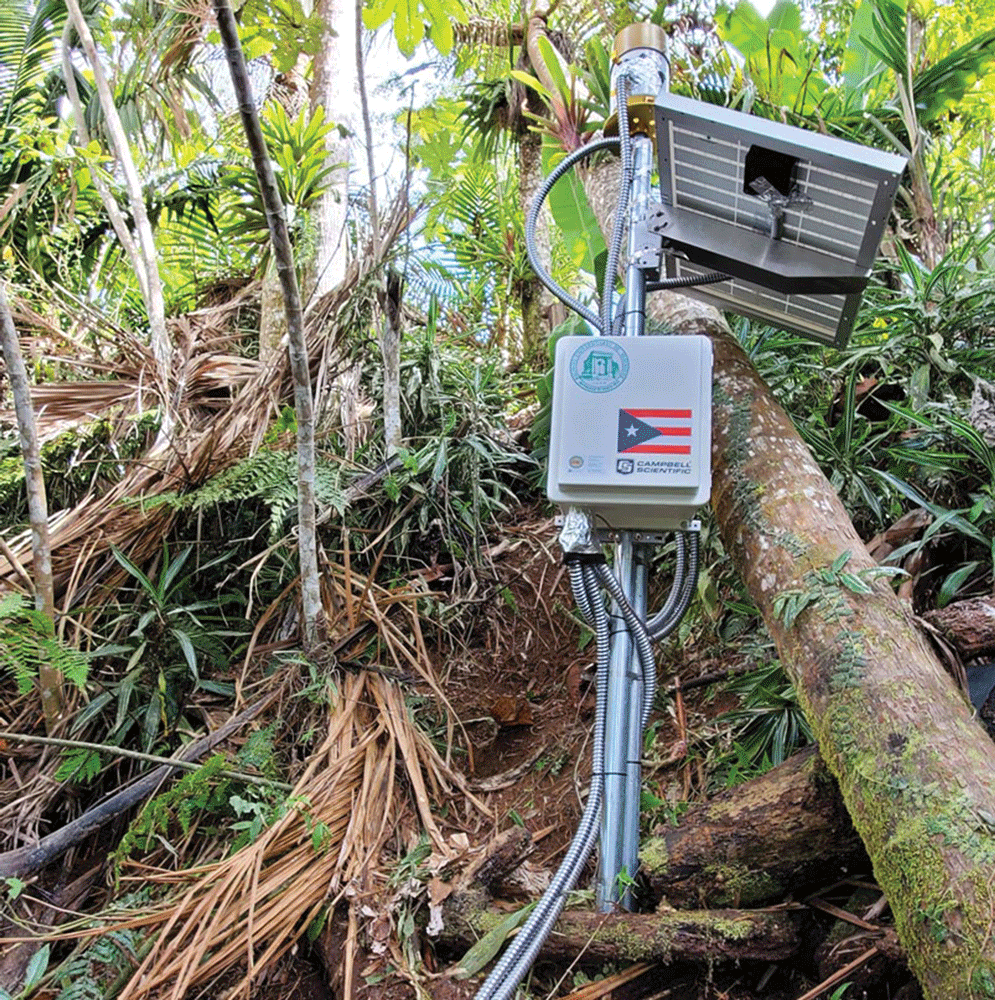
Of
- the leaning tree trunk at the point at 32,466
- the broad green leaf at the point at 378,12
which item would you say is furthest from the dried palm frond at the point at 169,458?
the broad green leaf at the point at 378,12

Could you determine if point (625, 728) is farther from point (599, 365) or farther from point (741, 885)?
point (599, 365)

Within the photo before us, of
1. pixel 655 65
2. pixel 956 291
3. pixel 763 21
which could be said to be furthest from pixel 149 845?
pixel 763 21

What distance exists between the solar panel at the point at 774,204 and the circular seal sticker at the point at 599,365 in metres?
0.34

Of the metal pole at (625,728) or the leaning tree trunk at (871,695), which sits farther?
the metal pole at (625,728)

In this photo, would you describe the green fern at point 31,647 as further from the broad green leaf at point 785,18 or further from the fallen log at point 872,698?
the broad green leaf at point 785,18

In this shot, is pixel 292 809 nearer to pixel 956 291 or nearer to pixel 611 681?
pixel 611 681

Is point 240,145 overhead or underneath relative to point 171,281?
overhead

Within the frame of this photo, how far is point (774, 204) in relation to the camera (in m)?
1.48

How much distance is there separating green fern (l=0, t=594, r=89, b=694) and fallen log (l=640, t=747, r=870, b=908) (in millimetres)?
1394

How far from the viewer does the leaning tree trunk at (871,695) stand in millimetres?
1020

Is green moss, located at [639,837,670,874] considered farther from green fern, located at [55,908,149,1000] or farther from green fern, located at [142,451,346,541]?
green fern, located at [142,451,346,541]

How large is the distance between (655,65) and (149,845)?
6.96ft

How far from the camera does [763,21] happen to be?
10.7 feet

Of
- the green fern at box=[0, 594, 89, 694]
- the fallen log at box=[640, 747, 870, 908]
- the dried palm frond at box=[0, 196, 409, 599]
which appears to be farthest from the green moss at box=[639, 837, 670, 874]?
the dried palm frond at box=[0, 196, 409, 599]
